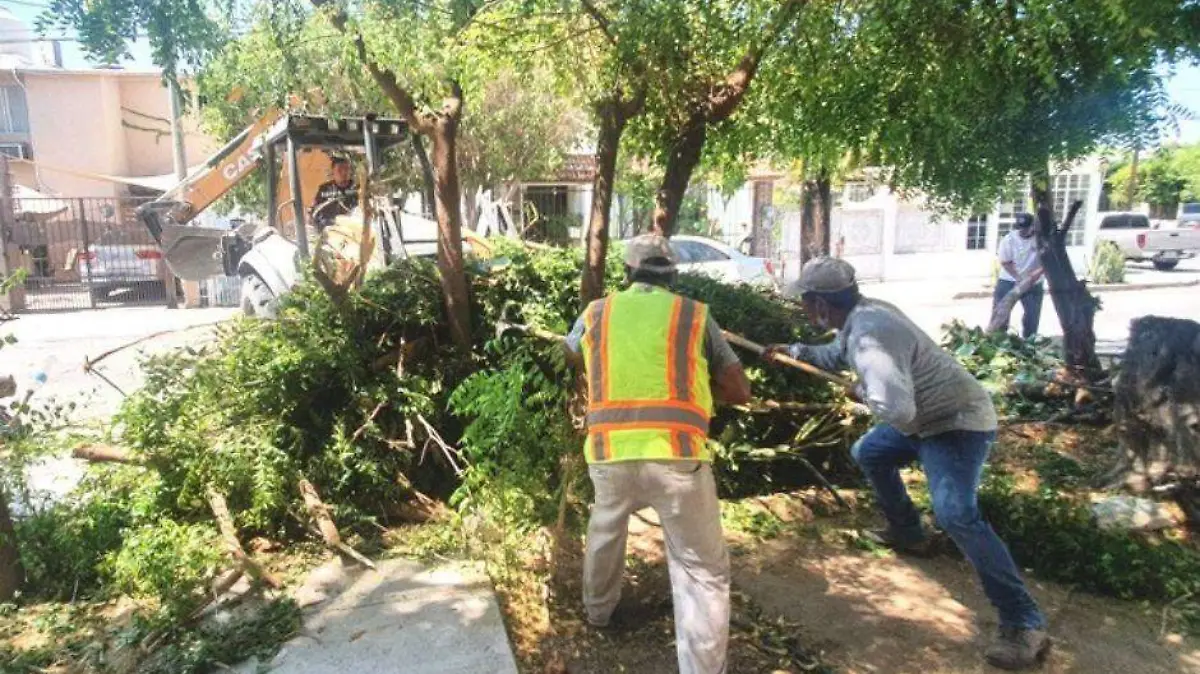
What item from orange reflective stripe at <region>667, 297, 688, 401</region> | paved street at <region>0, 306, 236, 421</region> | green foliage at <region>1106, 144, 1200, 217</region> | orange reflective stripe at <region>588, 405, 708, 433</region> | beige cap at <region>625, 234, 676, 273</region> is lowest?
paved street at <region>0, 306, 236, 421</region>

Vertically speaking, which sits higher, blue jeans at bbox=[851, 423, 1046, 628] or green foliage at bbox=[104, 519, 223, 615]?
blue jeans at bbox=[851, 423, 1046, 628]

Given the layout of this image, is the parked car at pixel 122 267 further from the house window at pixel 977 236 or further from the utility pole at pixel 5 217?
the house window at pixel 977 236

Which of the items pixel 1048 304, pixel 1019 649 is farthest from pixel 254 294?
pixel 1048 304

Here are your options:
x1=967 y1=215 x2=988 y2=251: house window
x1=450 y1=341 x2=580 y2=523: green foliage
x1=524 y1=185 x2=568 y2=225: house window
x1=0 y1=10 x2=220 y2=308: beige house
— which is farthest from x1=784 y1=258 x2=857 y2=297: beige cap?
x1=0 y1=10 x2=220 y2=308: beige house

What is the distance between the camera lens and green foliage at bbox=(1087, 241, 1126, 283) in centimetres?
2005

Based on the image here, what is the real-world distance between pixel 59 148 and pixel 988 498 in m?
28.8

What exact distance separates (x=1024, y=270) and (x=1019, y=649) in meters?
7.63

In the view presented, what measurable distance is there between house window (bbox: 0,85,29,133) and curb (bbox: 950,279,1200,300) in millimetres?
28717

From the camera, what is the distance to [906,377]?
129 inches

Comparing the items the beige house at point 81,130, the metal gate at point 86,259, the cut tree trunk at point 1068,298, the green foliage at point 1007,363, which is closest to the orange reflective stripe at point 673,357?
the green foliage at point 1007,363

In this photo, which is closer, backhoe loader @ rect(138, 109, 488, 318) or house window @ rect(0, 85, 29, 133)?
backhoe loader @ rect(138, 109, 488, 318)

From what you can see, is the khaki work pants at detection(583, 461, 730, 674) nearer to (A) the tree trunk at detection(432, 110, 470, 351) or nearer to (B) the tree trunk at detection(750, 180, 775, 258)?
(A) the tree trunk at detection(432, 110, 470, 351)

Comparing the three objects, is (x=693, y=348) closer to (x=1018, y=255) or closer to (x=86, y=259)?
(x=1018, y=255)

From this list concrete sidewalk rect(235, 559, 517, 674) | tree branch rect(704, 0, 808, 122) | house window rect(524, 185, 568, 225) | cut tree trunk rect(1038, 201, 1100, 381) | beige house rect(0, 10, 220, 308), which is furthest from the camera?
beige house rect(0, 10, 220, 308)
